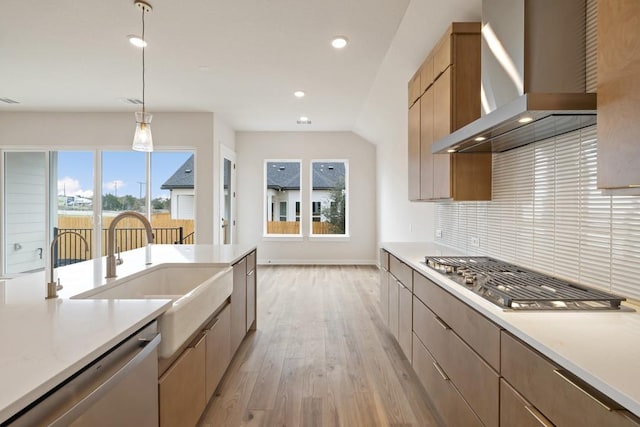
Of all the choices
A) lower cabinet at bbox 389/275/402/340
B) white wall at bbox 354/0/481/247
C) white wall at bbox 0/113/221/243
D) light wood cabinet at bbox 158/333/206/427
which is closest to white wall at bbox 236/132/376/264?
white wall at bbox 354/0/481/247

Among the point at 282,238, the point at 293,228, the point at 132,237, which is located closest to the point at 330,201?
the point at 293,228

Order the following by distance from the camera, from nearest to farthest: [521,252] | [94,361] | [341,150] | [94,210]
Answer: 1. [94,361]
2. [521,252]
3. [94,210]
4. [341,150]

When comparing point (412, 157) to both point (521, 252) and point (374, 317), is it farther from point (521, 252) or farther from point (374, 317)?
point (374, 317)

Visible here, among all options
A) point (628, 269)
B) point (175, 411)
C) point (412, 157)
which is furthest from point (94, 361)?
point (412, 157)

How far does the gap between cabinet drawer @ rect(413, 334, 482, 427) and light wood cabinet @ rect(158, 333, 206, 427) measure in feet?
4.14

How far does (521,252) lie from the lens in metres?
2.04

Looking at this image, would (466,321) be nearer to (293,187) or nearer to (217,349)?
(217,349)

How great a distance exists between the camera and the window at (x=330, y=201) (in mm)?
6922

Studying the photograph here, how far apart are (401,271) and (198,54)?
9.60 ft

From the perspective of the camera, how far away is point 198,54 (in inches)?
131

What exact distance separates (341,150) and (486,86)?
4.97 m

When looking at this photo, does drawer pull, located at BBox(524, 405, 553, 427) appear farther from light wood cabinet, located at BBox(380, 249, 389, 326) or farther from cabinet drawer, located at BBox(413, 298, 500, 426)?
light wood cabinet, located at BBox(380, 249, 389, 326)

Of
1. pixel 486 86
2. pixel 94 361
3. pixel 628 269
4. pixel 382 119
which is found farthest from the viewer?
pixel 382 119

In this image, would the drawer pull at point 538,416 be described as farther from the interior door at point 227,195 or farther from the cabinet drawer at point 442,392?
the interior door at point 227,195
